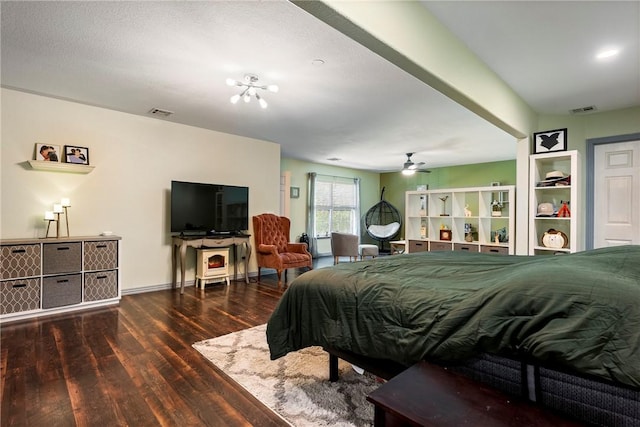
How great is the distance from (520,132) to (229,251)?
4.42m

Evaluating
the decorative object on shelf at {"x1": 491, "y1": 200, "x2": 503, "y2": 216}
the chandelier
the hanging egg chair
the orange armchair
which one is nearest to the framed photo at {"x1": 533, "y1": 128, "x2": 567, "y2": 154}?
the decorative object on shelf at {"x1": 491, "y1": 200, "x2": 503, "y2": 216}

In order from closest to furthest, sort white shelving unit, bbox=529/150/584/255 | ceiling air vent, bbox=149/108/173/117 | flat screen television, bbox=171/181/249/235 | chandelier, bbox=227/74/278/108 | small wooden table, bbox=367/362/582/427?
small wooden table, bbox=367/362/582/427 < chandelier, bbox=227/74/278/108 < white shelving unit, bbox=529/150/584/255 < ceiling air vent, bbox=149/108/173/117 < flat screen television, bbox=171/181/249/235

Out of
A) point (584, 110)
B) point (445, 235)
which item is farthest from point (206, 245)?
point (584, 110)

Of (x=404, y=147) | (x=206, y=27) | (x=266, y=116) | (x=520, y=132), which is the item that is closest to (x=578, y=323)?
(x=206, y=27)

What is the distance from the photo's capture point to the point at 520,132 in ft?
11.7

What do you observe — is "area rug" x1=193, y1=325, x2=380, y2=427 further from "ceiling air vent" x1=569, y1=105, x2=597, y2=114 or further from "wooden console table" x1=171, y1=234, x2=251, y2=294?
"ceiling air vent" x1=569, y1=105, x2=597, y2=114

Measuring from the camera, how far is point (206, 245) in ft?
14.8

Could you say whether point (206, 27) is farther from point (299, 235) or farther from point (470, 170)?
point (470, 170)

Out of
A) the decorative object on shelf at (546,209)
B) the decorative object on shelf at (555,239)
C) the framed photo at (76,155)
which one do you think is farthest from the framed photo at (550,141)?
the framed photo at (76,155)

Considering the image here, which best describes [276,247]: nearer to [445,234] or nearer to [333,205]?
[445,234]

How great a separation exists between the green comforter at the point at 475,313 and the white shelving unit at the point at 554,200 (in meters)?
1.78

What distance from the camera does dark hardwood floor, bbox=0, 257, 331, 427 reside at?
1.70m

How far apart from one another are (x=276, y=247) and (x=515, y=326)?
419cm

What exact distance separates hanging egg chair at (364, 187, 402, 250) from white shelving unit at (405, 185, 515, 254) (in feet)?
11.5
